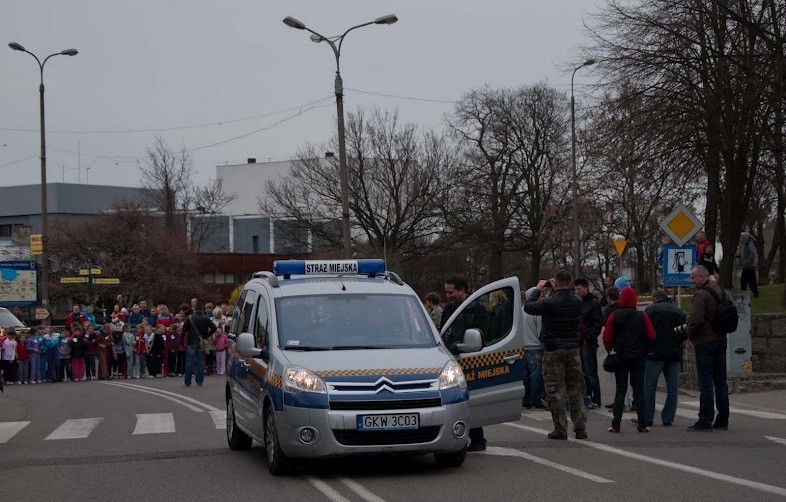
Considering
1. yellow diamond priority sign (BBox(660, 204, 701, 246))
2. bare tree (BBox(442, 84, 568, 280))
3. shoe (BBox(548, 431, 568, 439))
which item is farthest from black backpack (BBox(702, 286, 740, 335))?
bare tree (BBox(442, 84, 568, 280))

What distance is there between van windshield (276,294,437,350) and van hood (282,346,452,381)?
0.21m

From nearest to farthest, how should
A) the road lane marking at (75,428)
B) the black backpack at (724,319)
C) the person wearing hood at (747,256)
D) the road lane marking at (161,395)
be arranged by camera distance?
the black backpack at (724,319), the road lane marking at (75,428), the road lane marking at (161,395), the person wearing hood at (747,256)

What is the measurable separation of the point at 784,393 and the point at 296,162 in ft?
165

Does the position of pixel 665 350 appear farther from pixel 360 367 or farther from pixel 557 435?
pixel 360 367

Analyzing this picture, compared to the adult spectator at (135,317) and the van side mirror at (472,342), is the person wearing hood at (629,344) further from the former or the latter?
the adult spectator at (135,317)

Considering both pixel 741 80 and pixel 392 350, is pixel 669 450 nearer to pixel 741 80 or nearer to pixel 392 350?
pixel 392 350

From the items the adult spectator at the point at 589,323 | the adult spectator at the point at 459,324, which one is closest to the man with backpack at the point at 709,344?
the adult spectator at the point at 589,323

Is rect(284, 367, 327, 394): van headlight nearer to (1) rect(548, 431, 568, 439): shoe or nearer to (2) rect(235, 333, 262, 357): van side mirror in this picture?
(2) rect(235, 333, 262, 357): van side mirror

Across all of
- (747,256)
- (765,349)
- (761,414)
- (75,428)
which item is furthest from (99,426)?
(747,256)

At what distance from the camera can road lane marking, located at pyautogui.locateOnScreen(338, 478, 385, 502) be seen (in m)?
9.58

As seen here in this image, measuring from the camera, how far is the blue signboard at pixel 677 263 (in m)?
20.3

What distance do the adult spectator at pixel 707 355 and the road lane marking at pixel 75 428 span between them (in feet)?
25.7

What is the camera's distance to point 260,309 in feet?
41.1

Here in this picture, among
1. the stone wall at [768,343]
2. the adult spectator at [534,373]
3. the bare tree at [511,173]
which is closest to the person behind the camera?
the adult spectator at [534,373]
